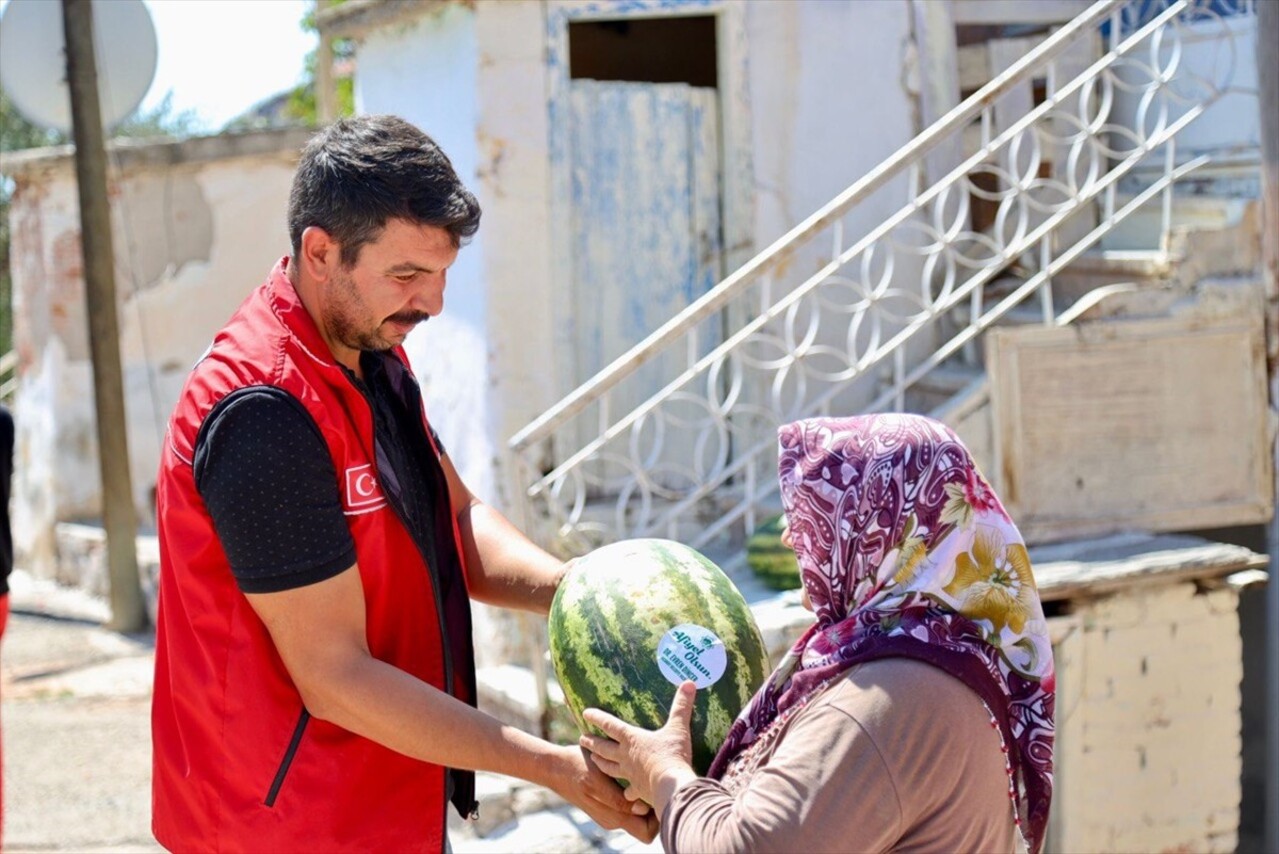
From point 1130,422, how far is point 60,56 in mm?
6406

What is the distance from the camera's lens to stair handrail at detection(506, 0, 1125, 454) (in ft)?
17.4

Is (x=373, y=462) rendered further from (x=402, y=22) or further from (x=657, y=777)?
(x=402, y=22)

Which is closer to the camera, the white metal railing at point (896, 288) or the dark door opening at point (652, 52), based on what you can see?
the white metal railing at point (896, 288)

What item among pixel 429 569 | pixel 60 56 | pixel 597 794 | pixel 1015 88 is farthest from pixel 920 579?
pixel 60 56

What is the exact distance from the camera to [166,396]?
34.6ft

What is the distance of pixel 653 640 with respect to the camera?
274cm

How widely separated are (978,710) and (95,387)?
7588mm

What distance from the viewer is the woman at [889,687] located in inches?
86.1

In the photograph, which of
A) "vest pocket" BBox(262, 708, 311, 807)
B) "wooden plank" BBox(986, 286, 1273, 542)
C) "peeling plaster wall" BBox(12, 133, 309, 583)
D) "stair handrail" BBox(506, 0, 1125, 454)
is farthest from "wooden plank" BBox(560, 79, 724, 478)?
"peeling plaster wall" BBox(12, 133, 309, 583)

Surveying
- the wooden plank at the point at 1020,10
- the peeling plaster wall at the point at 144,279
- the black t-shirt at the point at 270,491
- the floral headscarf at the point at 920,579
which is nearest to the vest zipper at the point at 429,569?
the black t-shirt at the point at 270,491

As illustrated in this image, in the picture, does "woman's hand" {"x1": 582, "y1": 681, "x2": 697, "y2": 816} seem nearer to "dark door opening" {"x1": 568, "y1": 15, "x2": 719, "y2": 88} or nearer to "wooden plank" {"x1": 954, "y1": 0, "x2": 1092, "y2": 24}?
"wooden plank" {"x1": 954, "y1": 0, "x2": 1092, "y2": 24}

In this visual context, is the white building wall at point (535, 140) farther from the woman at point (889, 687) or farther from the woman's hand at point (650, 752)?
the woman at point (889, 687)

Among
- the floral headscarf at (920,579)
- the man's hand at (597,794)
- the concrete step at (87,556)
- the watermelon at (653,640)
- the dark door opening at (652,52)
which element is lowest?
the concrete step at (87,556)

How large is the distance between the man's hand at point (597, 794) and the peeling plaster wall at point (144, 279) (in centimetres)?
845
